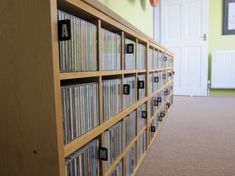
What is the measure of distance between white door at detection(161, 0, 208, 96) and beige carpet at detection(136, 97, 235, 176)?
1549 mm

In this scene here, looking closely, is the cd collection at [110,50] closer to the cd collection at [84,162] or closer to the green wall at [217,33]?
the cd collection at [84,162]

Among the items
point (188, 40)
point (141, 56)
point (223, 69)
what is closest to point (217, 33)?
point (188, 40)

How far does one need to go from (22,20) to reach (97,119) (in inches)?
16.5

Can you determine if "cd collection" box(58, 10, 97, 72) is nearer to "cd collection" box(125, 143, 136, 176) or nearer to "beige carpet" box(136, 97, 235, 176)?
"cd collection" box(125, 143, 136, 176)

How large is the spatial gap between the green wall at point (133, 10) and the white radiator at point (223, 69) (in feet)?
5.50

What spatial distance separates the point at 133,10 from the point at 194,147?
1.61m

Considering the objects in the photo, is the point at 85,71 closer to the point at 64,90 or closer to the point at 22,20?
the point at 64,90

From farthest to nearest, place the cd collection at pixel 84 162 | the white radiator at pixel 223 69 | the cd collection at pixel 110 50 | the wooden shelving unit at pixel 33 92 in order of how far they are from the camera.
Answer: the white radiator at pixel 223 69
the cd collection at pixel 110 50
the cd collection at pixel 84 162
the wooden shelving unit at pixel 33 92

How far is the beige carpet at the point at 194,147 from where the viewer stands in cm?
132

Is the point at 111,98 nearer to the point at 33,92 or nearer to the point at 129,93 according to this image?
the point at 129,93

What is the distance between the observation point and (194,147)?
167cm

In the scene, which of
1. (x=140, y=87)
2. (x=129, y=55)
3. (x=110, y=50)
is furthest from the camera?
(x=140, y=87)

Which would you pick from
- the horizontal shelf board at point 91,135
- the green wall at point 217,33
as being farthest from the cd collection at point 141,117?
the green wall at point 217,33

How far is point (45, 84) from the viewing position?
0.56 metres
